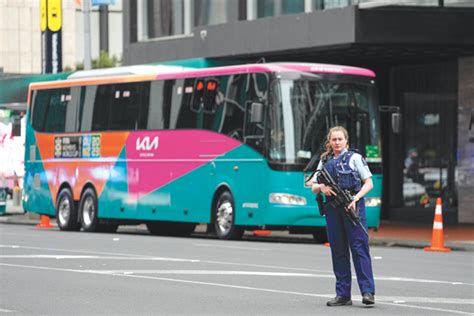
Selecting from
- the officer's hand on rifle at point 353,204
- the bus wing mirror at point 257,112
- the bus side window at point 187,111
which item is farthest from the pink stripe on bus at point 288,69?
the officer's hand on rifle at point 353,204

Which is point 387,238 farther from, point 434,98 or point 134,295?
point 134,295

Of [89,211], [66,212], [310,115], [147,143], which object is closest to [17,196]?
[66,212]

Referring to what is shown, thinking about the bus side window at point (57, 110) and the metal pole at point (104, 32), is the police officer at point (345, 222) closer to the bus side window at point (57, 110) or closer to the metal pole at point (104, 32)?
the bus side window at point (57, 110)

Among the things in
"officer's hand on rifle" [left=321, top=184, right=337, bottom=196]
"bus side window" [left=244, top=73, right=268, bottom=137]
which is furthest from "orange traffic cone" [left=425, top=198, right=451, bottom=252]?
"officer's hand on rifle" [left=321, top=184, right=337, bottom=196]

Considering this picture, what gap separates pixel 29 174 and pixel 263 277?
17823mm

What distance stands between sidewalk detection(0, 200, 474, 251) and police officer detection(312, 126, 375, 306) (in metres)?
11.7

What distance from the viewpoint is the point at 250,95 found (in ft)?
86.6

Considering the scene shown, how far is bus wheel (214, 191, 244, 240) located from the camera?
26.7 m

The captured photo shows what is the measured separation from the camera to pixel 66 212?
31.7 m

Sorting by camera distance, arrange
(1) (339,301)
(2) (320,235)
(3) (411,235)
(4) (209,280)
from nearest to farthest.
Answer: (1) (339,301), (4) (209,280), (2) (320,235), (3) (411,235)

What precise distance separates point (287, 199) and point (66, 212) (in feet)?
25.3

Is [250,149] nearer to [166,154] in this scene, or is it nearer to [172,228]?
[166,154]

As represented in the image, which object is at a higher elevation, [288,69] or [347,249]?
[288,69]

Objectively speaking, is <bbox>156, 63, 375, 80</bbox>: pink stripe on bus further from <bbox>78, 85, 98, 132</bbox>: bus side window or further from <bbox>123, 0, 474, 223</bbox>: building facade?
<bbox>78, 85, 98, 132</bbox>: bus side window
